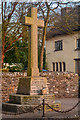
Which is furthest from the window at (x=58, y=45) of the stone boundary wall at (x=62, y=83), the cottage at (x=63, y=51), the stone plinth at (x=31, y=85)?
the stone plinth at (x=31, y=85)

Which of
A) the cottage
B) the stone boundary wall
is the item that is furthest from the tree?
the cottage

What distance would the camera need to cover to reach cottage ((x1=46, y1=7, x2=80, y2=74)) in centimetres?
2338

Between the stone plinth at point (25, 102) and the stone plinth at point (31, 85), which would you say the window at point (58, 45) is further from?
the stone plinth at point (25, 102)

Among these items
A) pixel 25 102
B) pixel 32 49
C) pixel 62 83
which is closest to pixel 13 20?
pixel 62 83

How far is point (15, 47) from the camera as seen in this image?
19.0 meters

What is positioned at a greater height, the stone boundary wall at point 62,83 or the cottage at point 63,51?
the cottage at point 63,51

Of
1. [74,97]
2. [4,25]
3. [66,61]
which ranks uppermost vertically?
[4,25]

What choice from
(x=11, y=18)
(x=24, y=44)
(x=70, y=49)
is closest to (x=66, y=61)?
(x=70, y=49)

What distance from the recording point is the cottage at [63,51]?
2338cm

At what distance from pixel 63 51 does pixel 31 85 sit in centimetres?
1583

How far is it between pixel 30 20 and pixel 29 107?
11.5 ft

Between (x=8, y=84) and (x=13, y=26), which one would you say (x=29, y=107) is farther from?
(x=13, y=26)

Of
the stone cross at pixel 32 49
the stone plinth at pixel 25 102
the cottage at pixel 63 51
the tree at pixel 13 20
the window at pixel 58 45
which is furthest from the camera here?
the window at pixel 58 45

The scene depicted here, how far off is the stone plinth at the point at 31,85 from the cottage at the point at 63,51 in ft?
43.4
